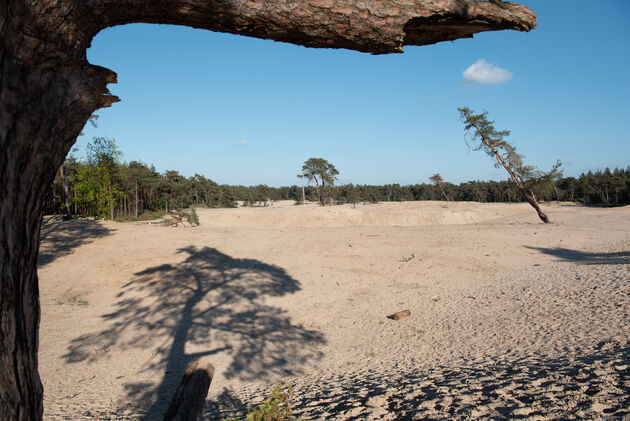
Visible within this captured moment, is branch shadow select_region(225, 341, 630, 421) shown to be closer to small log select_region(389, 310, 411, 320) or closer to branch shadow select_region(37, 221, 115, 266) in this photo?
small log select_region(389, 310, 411, 320)

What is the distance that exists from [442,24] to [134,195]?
4600cm

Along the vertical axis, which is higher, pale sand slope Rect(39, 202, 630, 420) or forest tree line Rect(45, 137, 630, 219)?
forest tree line Rect(45, 137, 630, 219)

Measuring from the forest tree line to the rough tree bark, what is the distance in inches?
336

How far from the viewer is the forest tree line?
2103 centimetres

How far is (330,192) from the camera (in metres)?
55.3

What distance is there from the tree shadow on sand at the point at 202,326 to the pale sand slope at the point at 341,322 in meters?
0.04

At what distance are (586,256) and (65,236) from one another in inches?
676

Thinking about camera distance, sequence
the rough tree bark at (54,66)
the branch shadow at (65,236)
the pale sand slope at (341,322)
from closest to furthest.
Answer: the rough tree bark at (54,66) → the pale sand slope at (341,322) → the branch shadow at (65,236)

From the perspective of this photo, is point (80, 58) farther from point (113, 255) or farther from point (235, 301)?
point (113, 255)

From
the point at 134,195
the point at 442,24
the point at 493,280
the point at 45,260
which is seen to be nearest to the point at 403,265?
the point at 493,280

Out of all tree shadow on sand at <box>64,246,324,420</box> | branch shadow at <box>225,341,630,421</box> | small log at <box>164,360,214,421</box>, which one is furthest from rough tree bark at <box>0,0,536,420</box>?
tree shadow on sand at <box>64,246,324,420</box>

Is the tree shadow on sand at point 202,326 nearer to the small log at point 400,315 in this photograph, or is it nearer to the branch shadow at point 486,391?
the branch shadow at point 486,391

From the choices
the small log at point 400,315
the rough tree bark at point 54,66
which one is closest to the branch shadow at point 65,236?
the small log at point 400,315

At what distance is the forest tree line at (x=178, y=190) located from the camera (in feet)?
69.0
